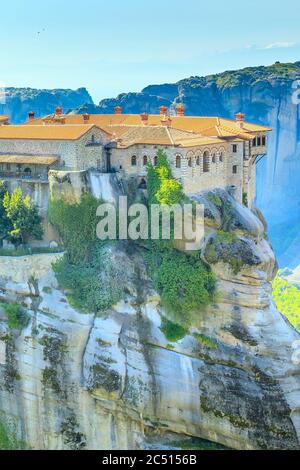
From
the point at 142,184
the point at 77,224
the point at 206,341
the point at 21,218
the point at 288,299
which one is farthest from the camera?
the point at 288,299

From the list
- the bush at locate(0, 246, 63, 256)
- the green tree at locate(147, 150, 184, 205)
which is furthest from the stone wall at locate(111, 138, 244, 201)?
the bush at locate(0, 246, 63, 256)

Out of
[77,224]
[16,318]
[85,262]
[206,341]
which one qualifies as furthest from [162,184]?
[16,318]

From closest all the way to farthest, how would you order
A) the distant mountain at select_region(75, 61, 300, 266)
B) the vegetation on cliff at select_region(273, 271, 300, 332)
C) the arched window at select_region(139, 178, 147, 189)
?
1. the arched window at select_region(139, 178, 147, 189)
2. the vegetation on cliff at select_region(273, 271, 300, 332)
3. the distant mountain at select_region(75, 61, 300, 266)

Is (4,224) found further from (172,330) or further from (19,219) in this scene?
(172,330)

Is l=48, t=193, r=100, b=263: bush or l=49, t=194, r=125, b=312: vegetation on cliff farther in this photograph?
l=48, t=193, r=100, b=263: bush

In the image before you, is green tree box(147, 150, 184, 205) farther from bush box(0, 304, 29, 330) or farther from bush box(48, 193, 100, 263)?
bush box(0, 304, 29, 330)

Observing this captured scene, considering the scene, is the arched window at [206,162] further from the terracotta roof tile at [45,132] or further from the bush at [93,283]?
the bush at [93,283]
